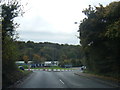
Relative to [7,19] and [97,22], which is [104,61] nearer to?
[97,22]

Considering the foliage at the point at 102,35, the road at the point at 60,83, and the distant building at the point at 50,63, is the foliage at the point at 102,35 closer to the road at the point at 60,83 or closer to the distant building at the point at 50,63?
the road at the point at 60,83

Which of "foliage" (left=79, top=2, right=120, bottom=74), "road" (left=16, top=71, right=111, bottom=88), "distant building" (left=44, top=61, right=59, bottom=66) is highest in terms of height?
"foliage" (left=79, top=2, right=120, bottom=74)

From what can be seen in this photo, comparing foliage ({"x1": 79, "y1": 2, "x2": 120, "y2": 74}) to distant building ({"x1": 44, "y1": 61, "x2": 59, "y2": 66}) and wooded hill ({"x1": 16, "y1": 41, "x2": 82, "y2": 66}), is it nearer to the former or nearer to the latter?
wooded hill ({"x1": 16, "y1": 41, "x2": 82, "y2": 66})

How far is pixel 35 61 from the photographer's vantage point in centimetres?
11231

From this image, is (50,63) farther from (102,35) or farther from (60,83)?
(60,83)

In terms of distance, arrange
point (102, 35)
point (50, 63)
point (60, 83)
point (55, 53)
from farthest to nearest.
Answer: point (55, 53)
point (50, 63)
point (102, 35)
point (60, 83)

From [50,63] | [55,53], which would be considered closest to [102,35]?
[50,63]

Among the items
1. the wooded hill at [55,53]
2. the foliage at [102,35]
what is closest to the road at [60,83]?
the foliage at [102,35]

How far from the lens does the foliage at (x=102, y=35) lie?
27.8 meters

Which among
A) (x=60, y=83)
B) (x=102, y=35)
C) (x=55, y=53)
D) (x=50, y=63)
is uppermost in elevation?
(x=55, y=53)

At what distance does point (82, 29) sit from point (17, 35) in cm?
1144

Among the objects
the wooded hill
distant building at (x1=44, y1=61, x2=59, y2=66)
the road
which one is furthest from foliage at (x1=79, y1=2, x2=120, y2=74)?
distant building at (x1=44, y1=61, x2=59, y2=66)

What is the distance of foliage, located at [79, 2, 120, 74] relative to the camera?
91.1 ft

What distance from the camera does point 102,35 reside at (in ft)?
96.4
